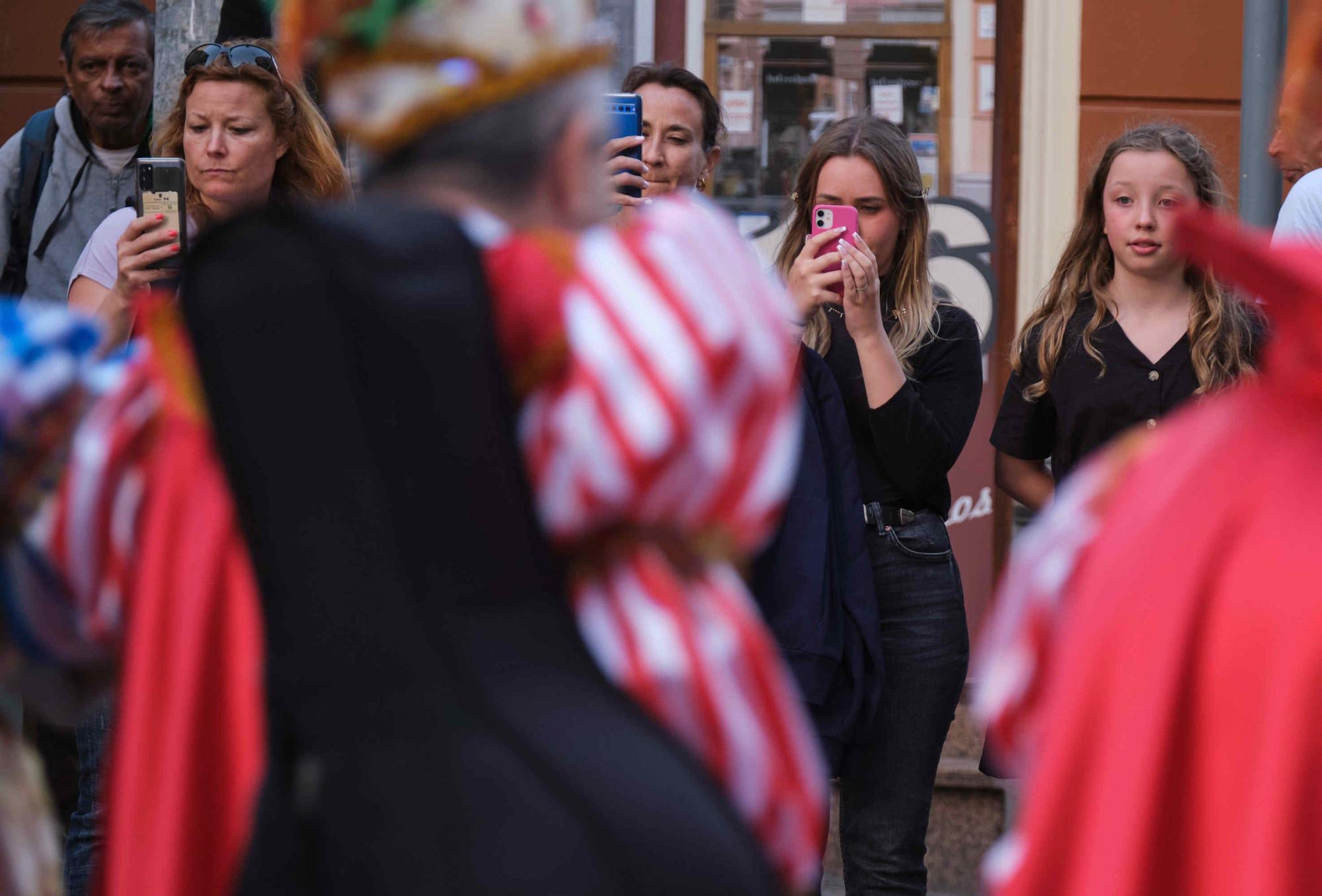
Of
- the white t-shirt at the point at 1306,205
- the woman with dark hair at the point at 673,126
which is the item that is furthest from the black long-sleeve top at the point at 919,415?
the white t-shirt at the point at 1306,205

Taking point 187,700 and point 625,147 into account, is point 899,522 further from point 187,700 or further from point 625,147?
point 187,700

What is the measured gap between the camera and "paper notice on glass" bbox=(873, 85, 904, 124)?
6.45 m

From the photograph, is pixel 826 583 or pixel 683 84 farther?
pixel 683 84

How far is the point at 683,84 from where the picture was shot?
4.02 metres

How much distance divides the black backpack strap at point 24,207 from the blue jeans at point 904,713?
7.61 feet

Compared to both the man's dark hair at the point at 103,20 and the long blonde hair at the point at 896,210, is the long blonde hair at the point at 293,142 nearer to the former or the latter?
the long blonde hair at the point at 896,210

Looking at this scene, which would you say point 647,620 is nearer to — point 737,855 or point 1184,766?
point 737,855

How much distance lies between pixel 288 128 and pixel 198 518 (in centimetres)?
218

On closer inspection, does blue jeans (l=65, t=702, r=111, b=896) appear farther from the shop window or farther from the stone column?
the shop window

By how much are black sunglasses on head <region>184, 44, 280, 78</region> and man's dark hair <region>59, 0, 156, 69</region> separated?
1.15 metres

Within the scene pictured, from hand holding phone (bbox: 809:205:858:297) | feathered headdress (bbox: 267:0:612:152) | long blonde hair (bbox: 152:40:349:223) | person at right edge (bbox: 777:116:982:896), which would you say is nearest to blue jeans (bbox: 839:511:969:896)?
person at right edge (bbox: 777:116:982:896)

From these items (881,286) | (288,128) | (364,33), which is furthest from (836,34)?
(364,33)

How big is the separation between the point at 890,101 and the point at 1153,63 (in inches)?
38.0

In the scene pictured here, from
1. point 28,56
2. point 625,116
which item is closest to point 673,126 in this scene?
point 625,116
